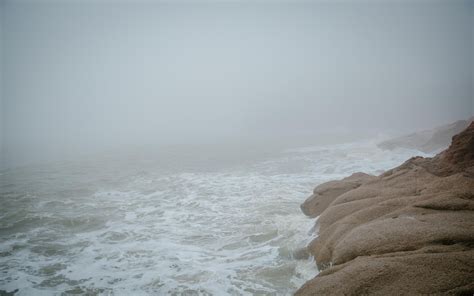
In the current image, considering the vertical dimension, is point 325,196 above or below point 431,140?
below

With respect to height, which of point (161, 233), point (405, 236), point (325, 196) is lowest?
point (161, 233)

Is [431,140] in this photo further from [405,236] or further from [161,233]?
[161,233]

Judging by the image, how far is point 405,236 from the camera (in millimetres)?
6613

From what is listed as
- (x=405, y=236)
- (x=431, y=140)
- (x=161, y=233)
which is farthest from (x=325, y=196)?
(x=431, y=140)

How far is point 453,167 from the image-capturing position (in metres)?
10.7

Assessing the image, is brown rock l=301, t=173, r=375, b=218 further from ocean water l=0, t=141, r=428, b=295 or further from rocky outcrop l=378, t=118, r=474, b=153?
rocky outcrop l=378, t=118, r=474, b=153

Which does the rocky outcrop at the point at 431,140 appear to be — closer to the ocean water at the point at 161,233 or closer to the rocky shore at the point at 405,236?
the ocean water at the point at 161,233

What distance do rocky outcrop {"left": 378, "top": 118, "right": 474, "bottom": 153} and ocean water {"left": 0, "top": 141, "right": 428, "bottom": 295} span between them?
903 cm

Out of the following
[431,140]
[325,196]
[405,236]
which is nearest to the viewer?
[405,236]

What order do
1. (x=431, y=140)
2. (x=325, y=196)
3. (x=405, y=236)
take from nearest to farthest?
(x=405, y=236) → (x=325, y=196) → (x=431, y=140)

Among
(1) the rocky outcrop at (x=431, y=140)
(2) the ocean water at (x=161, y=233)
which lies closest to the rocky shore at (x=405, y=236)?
(2) the ocean water at (x=161, y=233)

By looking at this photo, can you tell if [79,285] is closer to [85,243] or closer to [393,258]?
[85,243]

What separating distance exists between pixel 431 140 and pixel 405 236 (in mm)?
32348

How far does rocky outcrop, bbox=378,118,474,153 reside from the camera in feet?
101
